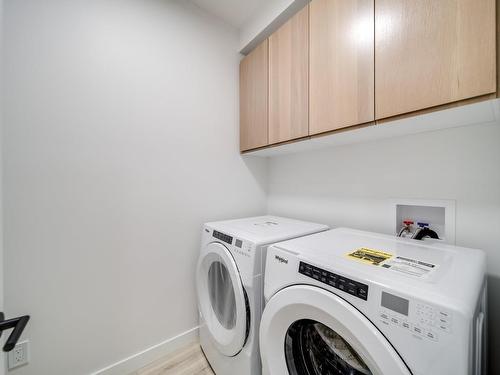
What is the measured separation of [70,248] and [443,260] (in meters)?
1.72

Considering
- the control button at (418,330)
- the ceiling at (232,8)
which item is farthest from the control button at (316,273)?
the ceiling at (232,8)

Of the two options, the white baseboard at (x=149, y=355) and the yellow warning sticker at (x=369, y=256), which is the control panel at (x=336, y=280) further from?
the white baseboard at (x=149, y=355)

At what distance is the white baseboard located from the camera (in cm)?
123

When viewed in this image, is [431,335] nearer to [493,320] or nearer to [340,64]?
[493,320]

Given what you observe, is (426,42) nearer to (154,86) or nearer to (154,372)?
(154,86)

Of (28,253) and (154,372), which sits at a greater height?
(28,253)

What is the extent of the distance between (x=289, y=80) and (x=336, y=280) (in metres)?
1.16

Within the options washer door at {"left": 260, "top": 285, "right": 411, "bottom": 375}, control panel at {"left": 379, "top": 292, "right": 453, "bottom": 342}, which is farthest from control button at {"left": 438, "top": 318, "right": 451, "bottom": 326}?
washer door at {"left": 260, "top": 285, "right": 411, "bottom": 375}

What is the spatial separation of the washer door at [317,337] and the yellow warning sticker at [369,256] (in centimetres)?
20

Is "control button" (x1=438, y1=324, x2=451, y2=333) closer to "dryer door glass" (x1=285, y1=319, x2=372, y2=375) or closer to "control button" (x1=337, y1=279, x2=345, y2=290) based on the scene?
"control button" (x1=337, y1=279, x2=345, y2=290)

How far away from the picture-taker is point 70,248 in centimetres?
112

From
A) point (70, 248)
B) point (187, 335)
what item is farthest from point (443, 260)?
point (70, 248)

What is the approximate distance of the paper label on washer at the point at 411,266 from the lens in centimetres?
62

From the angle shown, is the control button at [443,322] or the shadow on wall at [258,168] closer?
the control button at [443,322]
